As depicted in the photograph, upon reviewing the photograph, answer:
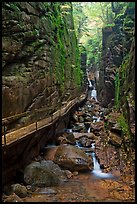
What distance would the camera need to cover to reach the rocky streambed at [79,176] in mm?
6969

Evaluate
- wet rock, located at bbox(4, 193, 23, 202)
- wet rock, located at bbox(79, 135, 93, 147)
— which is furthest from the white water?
wet rock, located at bbox(4, 193, 23, 202)

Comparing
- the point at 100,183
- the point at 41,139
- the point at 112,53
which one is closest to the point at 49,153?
the point at 41,139

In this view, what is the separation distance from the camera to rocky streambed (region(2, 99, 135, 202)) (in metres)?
6.97

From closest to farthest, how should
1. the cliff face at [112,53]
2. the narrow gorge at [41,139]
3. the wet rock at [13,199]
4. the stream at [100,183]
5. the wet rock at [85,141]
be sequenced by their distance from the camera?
the wet rock at [13,199] < the stream at [100,183] < the narrow gorge at [41,139] < the wet rock at [85,141] < the cliff face at [112,53]

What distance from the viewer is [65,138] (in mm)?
13625

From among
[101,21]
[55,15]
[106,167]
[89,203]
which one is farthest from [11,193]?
[101,21]

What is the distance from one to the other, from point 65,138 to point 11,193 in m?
6.87

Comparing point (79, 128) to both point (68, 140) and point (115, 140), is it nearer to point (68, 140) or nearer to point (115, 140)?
point (68, 140)

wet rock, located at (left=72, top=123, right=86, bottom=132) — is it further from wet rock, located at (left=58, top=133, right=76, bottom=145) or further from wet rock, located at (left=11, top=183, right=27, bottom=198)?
wet rock, located at (left=11, top=183, right=27, bottom=198)

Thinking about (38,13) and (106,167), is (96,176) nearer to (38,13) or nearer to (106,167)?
(106,167)

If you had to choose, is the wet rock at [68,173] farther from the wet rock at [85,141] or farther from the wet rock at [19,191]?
the wet rock at [85,141]

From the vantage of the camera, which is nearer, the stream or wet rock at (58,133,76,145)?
the stream

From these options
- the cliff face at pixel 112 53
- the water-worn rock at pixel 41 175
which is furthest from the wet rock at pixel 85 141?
the cliff face at pixel 112 53

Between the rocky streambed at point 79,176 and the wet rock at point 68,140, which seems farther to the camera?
the wet rock at point 68,140
